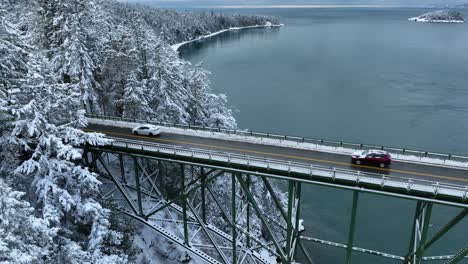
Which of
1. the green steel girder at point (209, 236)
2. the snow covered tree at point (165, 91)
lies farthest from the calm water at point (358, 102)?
the snow covered tree at point (165, 91)

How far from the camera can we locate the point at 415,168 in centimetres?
2594

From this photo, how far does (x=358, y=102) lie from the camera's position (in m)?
82.3

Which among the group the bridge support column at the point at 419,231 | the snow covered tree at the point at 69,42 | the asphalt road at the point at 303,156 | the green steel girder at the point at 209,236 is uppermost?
the snow covered tree at the point at 69,42

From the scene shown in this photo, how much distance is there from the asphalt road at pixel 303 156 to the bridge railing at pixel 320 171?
1.65m

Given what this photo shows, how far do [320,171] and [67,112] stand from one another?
18440 mm

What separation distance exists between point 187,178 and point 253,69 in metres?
80.1

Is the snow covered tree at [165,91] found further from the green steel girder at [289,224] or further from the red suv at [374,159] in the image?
the red suv at [374,159]

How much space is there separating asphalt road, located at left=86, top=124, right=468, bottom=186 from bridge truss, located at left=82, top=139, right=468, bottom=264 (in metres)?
1.95

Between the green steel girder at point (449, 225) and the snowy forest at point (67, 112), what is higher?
the snowy forest at point (67, 112)

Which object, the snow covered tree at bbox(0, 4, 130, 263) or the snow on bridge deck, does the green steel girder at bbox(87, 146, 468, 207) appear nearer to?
the snow on bridge deck

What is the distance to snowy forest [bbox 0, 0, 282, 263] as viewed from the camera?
18.7 metres

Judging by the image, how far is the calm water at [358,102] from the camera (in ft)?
140

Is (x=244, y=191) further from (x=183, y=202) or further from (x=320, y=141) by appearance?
(x=320, y=141)

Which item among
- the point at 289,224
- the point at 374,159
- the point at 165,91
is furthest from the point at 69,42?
the point at 374,159
